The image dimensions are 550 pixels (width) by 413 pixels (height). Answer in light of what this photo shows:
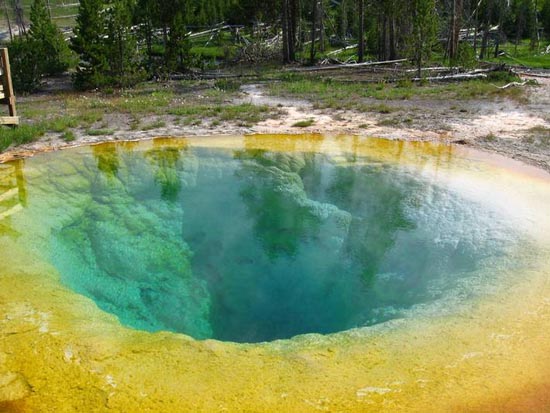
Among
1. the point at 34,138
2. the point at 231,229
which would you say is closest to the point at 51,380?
the point at 231,229

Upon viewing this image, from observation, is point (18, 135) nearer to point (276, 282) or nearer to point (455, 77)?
point (276, 282)

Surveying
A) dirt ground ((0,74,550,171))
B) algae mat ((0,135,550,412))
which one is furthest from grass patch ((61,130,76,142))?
algae mat ((0,135,550,412))

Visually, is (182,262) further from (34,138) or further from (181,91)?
(181,91)

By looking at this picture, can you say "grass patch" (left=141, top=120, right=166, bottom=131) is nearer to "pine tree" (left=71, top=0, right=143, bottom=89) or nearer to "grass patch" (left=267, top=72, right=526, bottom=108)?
"grass patch" (left=267, top=72, right=526, bottom=108)

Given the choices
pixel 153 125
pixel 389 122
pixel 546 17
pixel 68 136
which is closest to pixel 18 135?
pixel 68 136

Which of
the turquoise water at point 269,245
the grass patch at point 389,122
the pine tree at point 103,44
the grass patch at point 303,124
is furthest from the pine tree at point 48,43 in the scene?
the grass patch at point 389,122

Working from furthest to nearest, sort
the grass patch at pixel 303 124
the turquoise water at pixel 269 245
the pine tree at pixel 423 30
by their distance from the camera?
1. the pine tree at pixel 423 30
2. the grass patch at pixel 303 124
3. the turquoise water at pixel 269 245

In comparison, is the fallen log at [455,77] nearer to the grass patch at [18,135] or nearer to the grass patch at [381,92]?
the grass patch at [381,92]
